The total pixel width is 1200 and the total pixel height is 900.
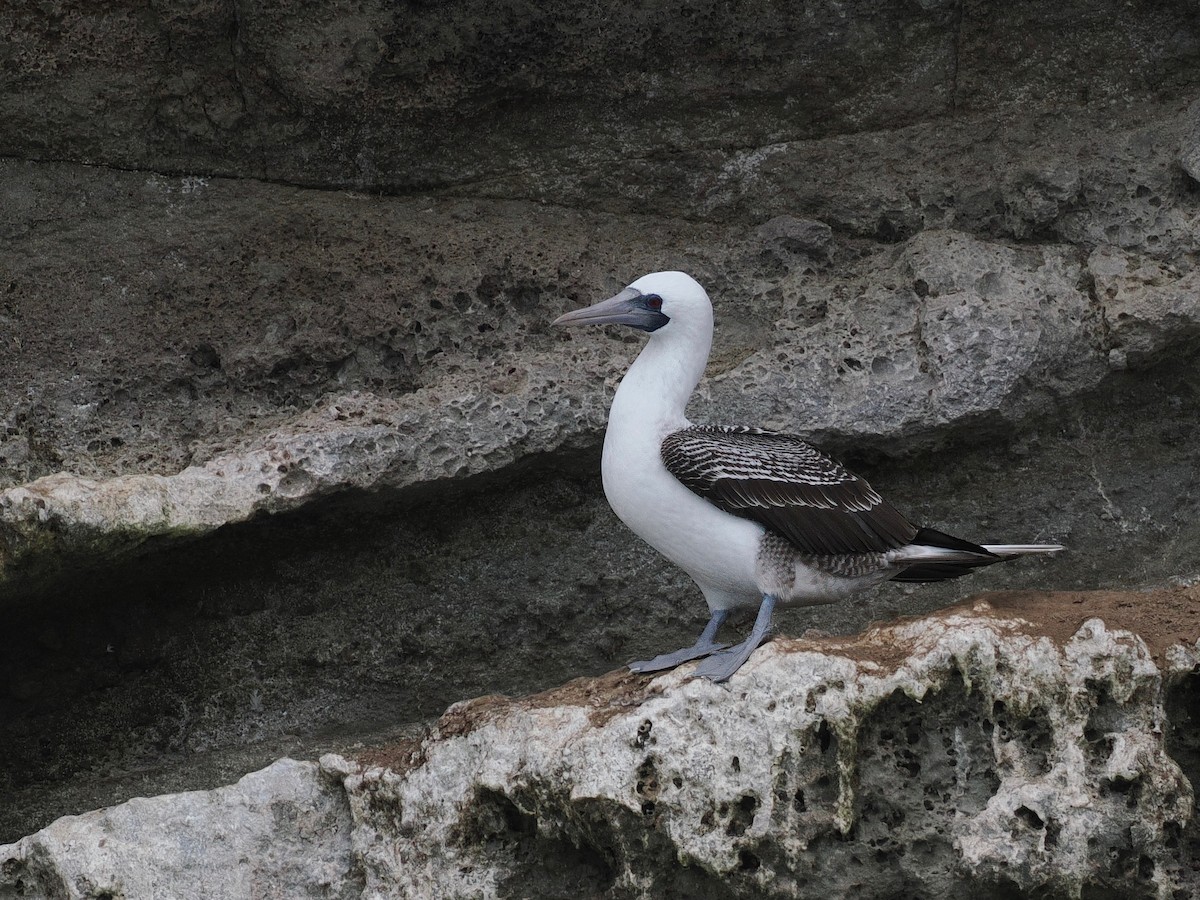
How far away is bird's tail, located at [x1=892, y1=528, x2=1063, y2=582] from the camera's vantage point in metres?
4.68

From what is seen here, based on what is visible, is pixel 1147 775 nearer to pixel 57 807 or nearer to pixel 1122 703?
pixel 1122 703

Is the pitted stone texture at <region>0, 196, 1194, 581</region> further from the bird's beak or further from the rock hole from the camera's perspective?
the rock hole

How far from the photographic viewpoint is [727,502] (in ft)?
14.7

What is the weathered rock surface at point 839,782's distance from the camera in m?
3.92

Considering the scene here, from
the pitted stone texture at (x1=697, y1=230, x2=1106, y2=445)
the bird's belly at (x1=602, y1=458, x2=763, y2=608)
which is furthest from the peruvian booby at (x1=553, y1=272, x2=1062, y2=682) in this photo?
the pitted stone texture at (x1=697, y1=230, x2=1106, y2=445)

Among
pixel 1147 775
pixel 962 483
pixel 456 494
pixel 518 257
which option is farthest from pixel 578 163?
pixel 1147 775

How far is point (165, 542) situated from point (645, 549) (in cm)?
172

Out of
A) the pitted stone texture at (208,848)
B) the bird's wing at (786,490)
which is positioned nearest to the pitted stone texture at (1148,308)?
the bird's wing at (786,490)

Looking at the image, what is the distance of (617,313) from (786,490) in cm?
75

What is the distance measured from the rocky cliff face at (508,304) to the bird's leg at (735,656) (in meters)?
1.17

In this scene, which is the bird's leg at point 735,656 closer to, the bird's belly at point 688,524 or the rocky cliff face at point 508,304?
the bird's belly at point 688,524

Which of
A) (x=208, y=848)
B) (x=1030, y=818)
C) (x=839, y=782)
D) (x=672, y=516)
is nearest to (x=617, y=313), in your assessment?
(x=672, y=516)

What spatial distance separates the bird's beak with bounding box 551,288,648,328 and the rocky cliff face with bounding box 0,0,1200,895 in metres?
0.74

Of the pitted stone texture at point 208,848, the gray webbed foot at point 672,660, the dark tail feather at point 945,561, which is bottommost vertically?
the pitted stone texture at point 208,848
